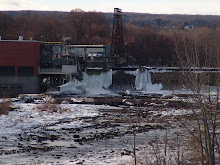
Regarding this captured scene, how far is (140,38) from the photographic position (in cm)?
7656

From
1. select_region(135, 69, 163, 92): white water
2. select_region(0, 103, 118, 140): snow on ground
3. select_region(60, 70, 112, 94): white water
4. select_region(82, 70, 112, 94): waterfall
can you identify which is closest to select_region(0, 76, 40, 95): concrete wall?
select_region(60, 70, 112, 94): white water

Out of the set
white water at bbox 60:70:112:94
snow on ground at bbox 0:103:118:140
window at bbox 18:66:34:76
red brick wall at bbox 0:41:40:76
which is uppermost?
red brick wall at bbox 0:41:40:76

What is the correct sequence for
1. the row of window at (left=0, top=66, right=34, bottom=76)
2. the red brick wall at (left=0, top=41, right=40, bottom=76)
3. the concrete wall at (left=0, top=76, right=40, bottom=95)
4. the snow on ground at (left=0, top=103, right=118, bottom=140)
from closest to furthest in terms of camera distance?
the snow on ground at (left=0, top=103, right=118, bottom=140) < the concrete wall at (left=0, top=76, right=40, bottom=95) < the row of window at (left=0, top=66, right=34, bottom=76) < the red brick wall at (left=0, top=41, right=40, bottom=76)

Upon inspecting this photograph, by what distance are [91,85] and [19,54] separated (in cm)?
957

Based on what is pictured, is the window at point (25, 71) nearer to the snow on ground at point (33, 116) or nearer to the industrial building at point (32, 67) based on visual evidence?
the industrial building at point (32, 67)

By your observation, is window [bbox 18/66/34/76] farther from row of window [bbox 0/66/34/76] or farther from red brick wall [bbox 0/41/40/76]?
red brick wall [bbox 0/41/40/76]

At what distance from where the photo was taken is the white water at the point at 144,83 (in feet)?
138

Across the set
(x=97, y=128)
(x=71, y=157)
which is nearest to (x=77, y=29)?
(x=97, y=128)

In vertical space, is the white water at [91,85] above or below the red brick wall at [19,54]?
below

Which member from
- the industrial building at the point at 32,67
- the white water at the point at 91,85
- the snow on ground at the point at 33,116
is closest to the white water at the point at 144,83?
the white water at the point at 91,85

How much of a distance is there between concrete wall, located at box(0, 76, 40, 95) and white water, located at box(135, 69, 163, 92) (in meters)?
12.9

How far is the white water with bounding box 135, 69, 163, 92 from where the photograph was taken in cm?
4219

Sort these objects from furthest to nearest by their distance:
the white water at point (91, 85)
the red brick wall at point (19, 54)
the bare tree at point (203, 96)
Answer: the red brick wall at point (19, 54), the white water at point (91, 85), the bare tree at point (203, 96)

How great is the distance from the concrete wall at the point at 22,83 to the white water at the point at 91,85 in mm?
4316
